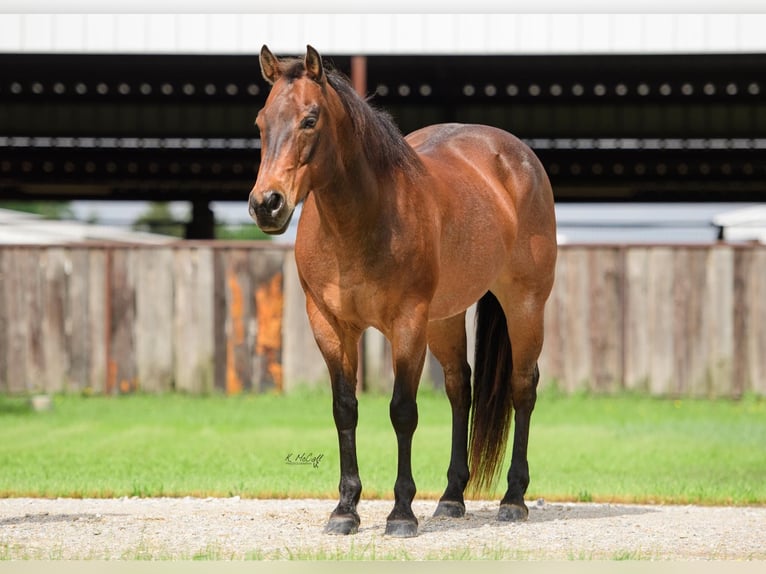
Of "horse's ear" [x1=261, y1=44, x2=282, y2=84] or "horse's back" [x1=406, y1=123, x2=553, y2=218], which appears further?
"horse's back" [x1=406, y1=123, x2=553, y2=218]

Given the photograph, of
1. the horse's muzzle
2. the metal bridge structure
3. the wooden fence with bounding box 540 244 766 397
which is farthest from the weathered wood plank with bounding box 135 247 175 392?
the horse's muzzle

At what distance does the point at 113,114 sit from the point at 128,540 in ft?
54.2

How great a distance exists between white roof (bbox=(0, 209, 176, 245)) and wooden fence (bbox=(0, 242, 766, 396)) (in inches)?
300

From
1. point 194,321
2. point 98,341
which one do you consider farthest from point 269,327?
point 98,341

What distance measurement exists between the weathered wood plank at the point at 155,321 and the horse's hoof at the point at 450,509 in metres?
7.90

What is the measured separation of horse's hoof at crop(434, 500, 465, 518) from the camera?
6.38 metres

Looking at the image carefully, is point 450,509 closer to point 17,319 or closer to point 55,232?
point 17,319

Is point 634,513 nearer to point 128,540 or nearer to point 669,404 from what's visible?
point 128,540

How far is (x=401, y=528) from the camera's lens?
551cm

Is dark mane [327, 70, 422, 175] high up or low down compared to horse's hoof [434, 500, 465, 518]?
up

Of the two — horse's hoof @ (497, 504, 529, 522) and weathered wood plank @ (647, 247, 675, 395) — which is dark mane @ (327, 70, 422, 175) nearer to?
horse's hoof @ (497, 504, 529, 522)

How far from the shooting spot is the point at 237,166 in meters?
22.4

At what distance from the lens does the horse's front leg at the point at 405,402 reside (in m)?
5.46

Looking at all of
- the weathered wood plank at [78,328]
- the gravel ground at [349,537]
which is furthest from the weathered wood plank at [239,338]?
the gravel ground at [349,537]
